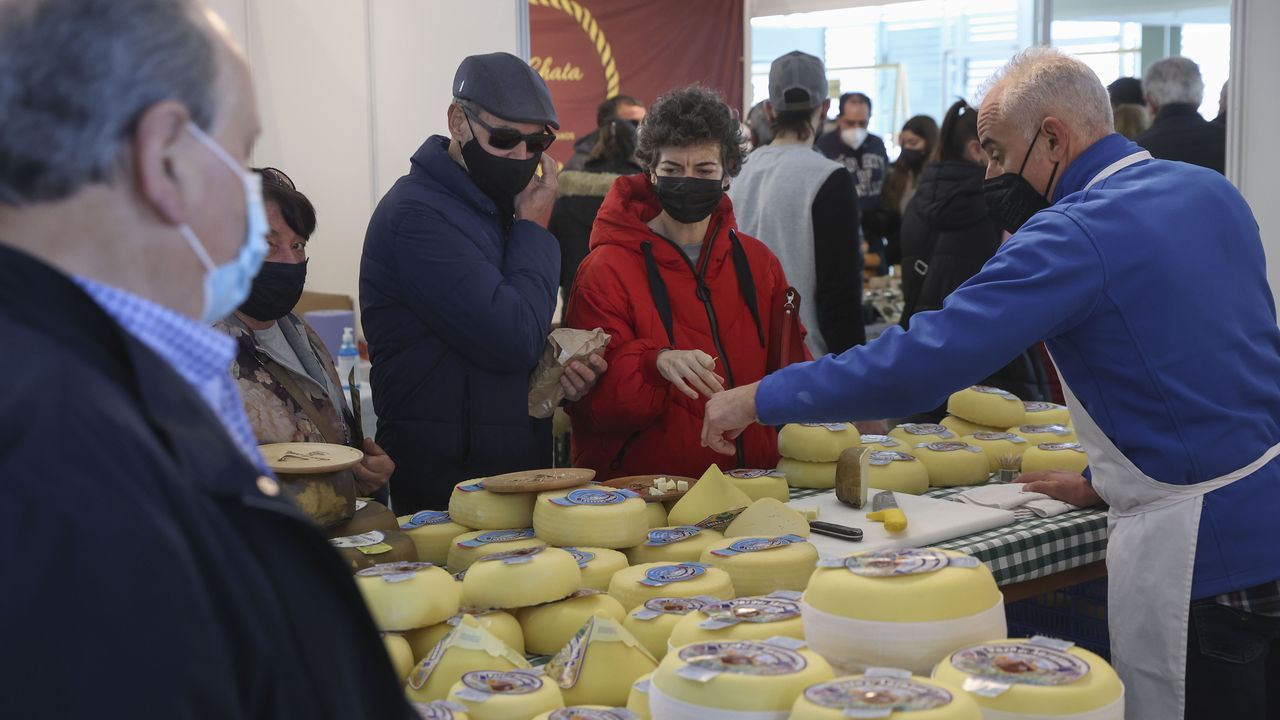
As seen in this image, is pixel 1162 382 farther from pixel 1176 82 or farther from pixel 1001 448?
pixel 1176 82

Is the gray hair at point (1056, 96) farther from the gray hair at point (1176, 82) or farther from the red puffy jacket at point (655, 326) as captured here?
the gray hair at point (1176, 82)

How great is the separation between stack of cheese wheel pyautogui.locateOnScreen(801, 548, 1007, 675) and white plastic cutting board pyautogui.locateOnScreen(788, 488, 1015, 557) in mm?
805

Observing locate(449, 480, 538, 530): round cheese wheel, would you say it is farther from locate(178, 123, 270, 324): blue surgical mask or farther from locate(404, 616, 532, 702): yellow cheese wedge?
locate(178, 123, 270, 324): blue surgical mask

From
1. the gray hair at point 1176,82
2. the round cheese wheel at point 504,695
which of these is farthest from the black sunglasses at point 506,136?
the gray hair at point 1176,82

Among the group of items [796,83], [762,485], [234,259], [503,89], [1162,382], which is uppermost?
[796,83]

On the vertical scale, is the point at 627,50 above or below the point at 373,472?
above

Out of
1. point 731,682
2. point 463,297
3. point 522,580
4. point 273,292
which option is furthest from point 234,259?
point 463,297

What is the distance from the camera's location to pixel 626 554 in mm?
2551

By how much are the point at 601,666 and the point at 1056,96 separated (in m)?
A: 1.57

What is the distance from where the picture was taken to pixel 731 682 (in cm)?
150

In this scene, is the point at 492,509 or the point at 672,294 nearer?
the point at 492,509

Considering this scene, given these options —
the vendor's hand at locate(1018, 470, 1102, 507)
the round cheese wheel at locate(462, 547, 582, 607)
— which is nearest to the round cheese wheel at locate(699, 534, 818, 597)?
the round cheese wheel at locate(462, 547, 582, 607)

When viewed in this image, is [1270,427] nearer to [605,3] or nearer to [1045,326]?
[1045,326]

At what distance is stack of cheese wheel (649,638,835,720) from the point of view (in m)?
1.49
